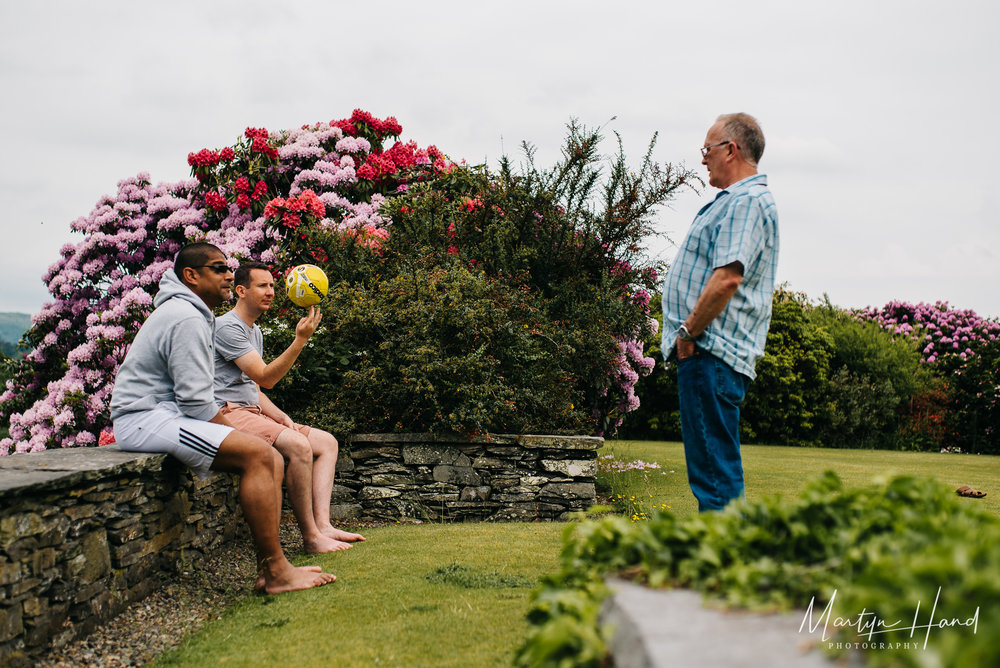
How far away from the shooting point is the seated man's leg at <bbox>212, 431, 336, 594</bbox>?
137 inches

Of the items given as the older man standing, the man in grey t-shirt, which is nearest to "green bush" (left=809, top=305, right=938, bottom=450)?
the man in grey t-shirt

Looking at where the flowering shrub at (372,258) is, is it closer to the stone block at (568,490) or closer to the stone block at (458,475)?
the stone block at (458,475)

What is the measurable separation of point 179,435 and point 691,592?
2.84 m

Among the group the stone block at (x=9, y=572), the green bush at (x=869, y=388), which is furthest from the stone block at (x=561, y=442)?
the green bush at (x=869, y=388)

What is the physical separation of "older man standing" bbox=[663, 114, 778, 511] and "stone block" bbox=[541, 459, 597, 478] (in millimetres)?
2779

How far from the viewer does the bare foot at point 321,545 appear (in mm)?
4348

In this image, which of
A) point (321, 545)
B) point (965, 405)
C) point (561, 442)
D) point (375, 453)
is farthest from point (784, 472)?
point (965, 405)

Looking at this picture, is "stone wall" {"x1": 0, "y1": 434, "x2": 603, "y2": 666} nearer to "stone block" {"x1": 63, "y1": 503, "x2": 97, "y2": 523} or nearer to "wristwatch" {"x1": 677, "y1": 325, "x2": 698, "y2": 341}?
"stone block" {"x1": 63, "y1": 503, "x2": 97, "y2": 523}

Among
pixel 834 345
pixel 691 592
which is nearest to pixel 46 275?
pixel 691 592

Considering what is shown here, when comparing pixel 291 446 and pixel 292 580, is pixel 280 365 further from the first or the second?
pixel 292 580

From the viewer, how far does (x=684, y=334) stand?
10.1 ft

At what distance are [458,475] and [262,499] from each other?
244cm

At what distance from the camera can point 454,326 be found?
6.03 meters

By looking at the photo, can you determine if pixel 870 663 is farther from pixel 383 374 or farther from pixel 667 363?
pixel 383 374
